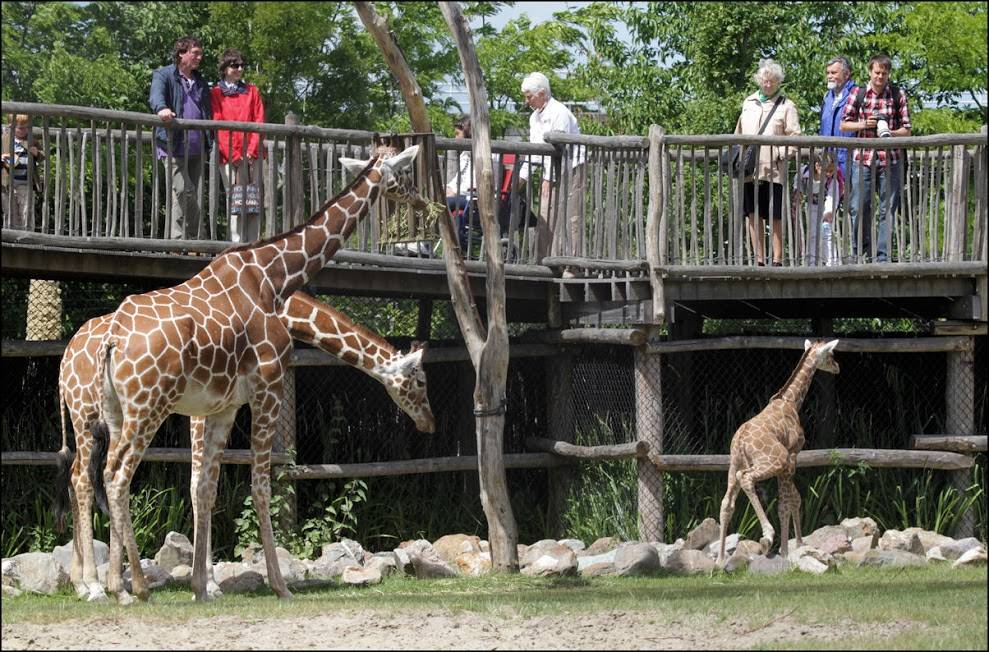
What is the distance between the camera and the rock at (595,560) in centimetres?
1289

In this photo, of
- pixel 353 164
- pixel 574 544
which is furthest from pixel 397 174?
pixel 574 544

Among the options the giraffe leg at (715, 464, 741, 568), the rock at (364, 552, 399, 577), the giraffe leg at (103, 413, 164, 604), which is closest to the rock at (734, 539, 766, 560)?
the giraffe leg at (715, 464, 741, 568)

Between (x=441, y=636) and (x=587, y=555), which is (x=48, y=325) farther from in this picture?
(x=441, y=636)

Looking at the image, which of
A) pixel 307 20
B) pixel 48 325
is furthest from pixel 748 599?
pixel 48 325

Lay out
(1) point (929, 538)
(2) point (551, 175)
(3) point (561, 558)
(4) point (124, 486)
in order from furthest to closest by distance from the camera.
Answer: (2) point (551, 175), (1) point (929, 538), (3) point (561, 558), (4) point (124, 486)

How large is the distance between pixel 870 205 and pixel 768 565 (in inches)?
131

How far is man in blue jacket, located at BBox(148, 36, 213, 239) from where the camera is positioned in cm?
1254

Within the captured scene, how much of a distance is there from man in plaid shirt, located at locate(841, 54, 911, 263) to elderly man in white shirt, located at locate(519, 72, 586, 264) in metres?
2.39

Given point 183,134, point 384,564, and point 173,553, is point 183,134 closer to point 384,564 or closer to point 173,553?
point 173,553

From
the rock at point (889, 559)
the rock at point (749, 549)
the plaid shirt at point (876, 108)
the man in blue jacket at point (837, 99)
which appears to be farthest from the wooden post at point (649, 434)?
the plaid shirt at point (876, 108)

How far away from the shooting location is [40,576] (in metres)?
11.4

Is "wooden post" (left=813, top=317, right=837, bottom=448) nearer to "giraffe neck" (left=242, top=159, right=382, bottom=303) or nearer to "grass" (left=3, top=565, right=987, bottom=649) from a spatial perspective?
"grass" (left=3, top=565, right=987, bottom=649)

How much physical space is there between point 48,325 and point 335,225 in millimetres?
5522

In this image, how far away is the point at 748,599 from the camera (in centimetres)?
1038
